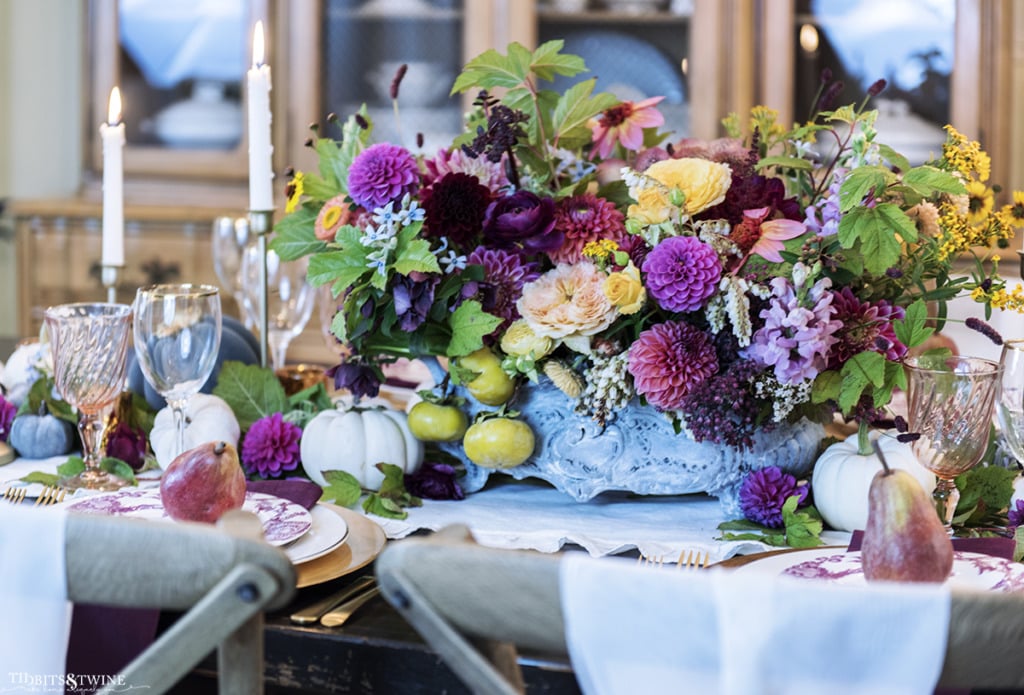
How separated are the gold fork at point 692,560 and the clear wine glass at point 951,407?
0.21 m

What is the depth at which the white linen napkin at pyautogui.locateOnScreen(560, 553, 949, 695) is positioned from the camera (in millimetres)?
592

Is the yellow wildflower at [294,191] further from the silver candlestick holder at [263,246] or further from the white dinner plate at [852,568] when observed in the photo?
the white dinner plate at [852,568]

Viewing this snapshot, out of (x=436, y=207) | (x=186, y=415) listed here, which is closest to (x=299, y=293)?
(x=186, y=415)

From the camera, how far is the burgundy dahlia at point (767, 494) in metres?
1.11

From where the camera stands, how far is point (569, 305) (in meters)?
1.12

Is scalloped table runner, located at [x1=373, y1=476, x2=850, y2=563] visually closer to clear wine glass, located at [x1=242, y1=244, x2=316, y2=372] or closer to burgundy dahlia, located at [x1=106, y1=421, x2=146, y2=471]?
burgundy dahlia, located at [x1=106, y1=421, x2=146, y2=471]

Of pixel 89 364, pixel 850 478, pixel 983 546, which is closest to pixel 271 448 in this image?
pixel 89 364

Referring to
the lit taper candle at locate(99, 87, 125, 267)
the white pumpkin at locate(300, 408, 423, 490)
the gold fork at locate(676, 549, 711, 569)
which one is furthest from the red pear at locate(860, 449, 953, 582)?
the lit taper candle at locate(99, 87, 125, 267)

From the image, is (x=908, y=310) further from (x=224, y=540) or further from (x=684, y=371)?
(x=224, y=540)

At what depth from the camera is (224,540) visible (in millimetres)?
641

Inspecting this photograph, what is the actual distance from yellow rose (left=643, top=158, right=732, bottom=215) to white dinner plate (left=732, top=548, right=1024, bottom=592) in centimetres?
34

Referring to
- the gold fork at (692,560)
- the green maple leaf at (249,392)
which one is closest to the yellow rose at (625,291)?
the gold fork at (692,560)

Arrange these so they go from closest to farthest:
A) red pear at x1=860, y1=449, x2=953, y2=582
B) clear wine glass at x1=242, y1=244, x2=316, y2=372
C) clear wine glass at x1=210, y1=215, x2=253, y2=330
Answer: red pear at x1=860, y1=449, x2=953, y2=582 < clear wine glass at x1=242, y1=244, x2=316, y2=372 < clear wine glass at x1=210, y1=215, x2=253, y2=330

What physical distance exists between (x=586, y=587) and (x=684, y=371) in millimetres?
502
